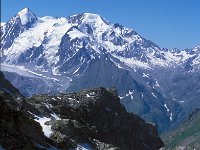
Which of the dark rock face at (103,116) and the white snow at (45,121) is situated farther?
the dark rock face at (103,116)

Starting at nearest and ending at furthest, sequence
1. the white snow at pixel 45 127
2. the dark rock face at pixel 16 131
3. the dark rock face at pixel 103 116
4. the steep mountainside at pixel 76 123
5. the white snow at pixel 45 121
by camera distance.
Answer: the dark rock face at pixel 16 131 < the steep mountainside at pixel 76 123 < the white snow at pixel 45 127 < the white snow at pixel 45 121 < the dark rock face at pixel 103 116

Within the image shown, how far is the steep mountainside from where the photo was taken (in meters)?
65.4

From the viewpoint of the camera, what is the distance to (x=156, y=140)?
190m

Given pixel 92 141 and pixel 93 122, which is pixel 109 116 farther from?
pixel 92 141

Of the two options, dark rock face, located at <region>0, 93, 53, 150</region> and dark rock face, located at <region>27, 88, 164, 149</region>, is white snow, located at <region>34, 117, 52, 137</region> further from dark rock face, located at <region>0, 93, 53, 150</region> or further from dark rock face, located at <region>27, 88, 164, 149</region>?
dark rock face, located at <region>0, 93, 53, 150</region>

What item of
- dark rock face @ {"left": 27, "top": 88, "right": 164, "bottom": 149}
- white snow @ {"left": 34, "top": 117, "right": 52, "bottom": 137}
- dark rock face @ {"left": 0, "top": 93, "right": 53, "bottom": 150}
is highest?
dark rock face @ {"left": 27, "top": 88, "right": 164, "bottom": 149}

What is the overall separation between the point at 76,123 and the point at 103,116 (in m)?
50.6

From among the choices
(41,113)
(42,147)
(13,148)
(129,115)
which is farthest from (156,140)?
(13,148)

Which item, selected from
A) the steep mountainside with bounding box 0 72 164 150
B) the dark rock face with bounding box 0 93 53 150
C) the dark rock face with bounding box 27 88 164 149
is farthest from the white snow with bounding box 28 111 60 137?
the dark rock face with bounding box 0 93 53 150

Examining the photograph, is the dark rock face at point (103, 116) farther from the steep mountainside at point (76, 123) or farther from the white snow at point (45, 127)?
the white snow at point (45, 127)

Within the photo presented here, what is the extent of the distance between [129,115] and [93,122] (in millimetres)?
24179

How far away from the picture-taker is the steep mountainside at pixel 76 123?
65438 millimetres

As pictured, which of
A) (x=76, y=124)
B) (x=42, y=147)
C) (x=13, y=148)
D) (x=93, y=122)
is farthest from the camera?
(x=93, y=122)

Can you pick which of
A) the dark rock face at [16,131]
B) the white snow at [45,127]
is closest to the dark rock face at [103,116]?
the white snow at [45,127]
